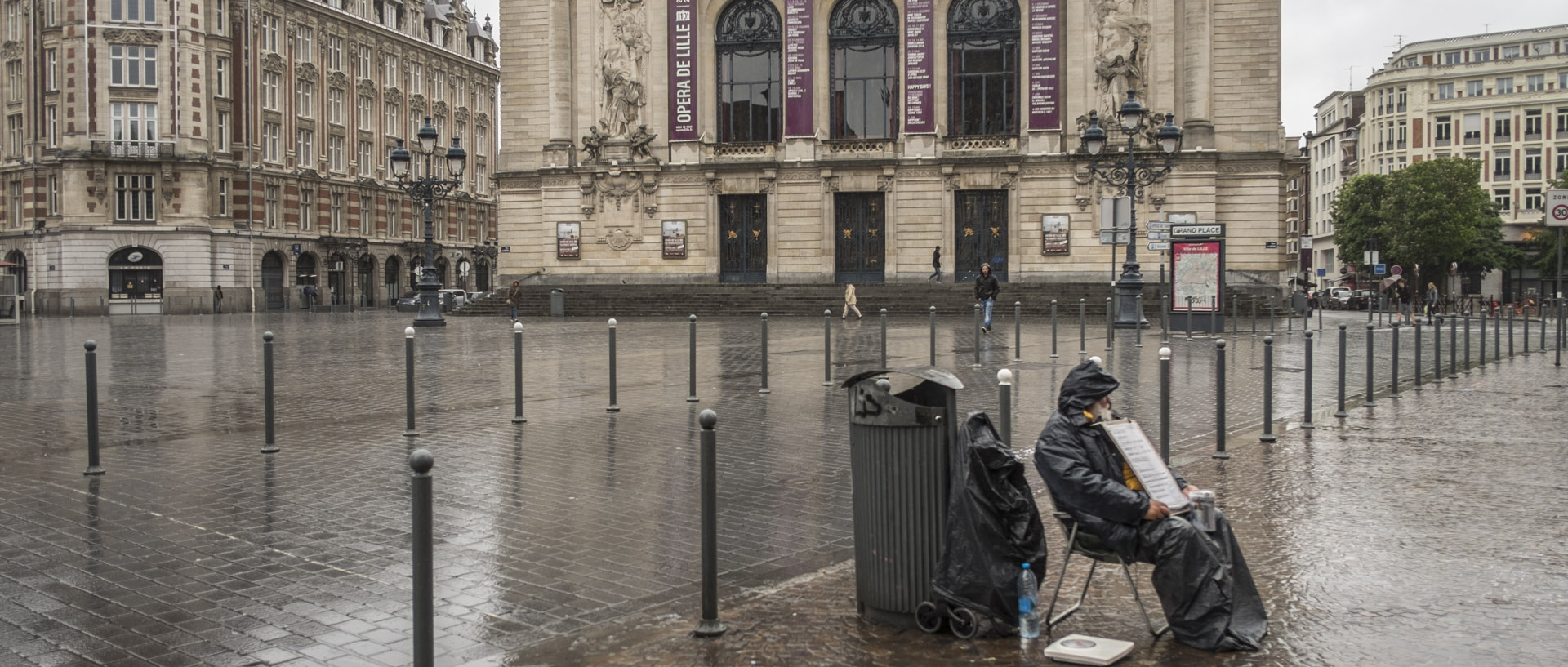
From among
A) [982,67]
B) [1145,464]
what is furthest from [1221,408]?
[982,67]

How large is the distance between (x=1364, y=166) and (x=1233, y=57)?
72.1 m

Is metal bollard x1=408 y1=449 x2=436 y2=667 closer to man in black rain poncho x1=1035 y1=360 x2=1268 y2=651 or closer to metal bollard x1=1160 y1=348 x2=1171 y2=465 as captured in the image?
man in black rain poncho x1=1035 y1=360 x2=1268 y2=651

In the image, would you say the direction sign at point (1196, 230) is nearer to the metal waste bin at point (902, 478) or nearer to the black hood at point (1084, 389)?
the black hood at point (1084, 389)

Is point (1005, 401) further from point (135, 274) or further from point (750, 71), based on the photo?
point (135, 274)

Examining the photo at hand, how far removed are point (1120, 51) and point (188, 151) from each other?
1789 inches

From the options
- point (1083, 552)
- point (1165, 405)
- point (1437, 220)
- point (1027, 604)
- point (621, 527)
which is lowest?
point (621, 527)

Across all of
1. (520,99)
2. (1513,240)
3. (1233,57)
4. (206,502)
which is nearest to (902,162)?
(1233,57)

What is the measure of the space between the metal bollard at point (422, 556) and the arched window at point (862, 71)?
45.8m

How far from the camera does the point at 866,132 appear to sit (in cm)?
4938

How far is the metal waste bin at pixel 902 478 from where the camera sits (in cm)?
502

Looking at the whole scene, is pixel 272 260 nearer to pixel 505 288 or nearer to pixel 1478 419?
pixel 505 288

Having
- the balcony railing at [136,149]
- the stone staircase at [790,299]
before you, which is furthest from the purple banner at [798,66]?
the balcony railing at [136,149]

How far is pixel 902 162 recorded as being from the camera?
48000 millimetres

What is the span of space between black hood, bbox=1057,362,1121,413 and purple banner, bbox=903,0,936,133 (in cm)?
4363
